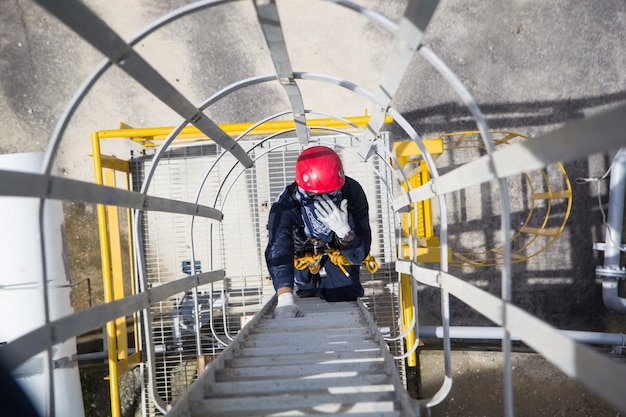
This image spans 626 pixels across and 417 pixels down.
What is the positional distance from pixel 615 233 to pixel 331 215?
124 inches

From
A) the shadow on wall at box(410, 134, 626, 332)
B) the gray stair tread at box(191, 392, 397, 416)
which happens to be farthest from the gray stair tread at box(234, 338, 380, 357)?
the shadow on wall at box(410, 134, 626, 332)

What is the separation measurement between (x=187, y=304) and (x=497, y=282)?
3.21m

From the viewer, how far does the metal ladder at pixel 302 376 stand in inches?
74.1

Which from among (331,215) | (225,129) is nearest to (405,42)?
(331,215)

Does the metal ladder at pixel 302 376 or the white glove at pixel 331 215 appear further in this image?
the white glove at pixel 331 215

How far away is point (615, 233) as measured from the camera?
4777 mm

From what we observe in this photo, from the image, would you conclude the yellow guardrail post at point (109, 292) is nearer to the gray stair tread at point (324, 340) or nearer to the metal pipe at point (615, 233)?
the gray stair tread at point (324, 340)

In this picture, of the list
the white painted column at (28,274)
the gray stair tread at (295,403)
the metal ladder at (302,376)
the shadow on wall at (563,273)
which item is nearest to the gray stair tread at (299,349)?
the metal ladder at (302,376)

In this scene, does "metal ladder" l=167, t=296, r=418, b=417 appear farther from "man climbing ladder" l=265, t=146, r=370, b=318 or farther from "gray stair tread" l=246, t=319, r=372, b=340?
"man climbing ladder" l=265, t=146, r=370, b=318

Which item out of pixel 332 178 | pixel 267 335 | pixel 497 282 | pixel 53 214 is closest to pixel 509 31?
pixel 497 282

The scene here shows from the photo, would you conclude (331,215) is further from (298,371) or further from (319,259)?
(298,371)

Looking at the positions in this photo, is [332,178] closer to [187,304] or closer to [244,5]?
[187,304]

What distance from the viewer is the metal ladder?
188cm

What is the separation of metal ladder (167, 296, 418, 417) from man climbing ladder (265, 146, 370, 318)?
1.92 ft
